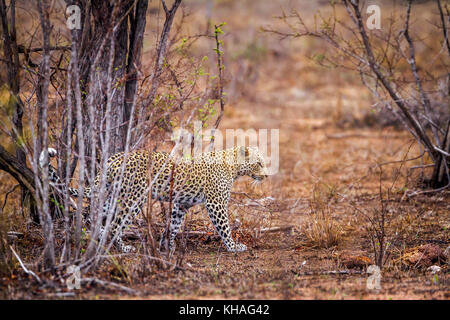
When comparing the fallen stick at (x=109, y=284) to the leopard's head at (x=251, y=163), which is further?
the leopard's head at (x=251, y=163)

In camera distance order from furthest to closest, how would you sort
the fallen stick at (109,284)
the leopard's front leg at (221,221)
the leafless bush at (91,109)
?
the leopard's front leg at (221,221)
the leafless bush at (91,109)
the fallen stick at (109,284)

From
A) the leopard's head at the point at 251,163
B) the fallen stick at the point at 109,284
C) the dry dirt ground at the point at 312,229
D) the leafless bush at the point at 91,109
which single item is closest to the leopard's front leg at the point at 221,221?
the dry dirt ground at the point at 312,229

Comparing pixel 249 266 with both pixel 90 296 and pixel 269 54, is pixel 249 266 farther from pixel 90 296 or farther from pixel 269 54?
pixel 269 54

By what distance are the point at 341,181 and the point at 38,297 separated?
6.94 m

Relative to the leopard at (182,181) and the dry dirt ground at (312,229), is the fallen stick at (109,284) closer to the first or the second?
the dry dirt ground at (312,229)

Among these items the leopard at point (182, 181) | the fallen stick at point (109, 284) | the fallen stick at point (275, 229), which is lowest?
the fallen stick at point (275, 229)

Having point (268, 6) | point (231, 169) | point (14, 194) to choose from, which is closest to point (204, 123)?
point (231, 169)

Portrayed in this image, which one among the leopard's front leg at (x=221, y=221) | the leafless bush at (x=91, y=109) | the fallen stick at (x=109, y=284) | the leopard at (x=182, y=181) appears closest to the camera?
the fallen stick at (x=109, y=284)

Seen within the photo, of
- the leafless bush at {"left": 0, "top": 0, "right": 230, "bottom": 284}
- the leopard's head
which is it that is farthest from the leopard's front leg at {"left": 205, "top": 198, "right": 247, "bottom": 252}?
the leafless bush at {"left": 0, "top": 0, "right": 230, "bottom": 284}

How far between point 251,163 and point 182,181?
1140 mm

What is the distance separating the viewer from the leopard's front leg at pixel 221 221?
6.88 meters

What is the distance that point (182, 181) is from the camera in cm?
685

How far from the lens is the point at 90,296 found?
497 cm

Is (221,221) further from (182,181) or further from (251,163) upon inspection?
(251,163)
